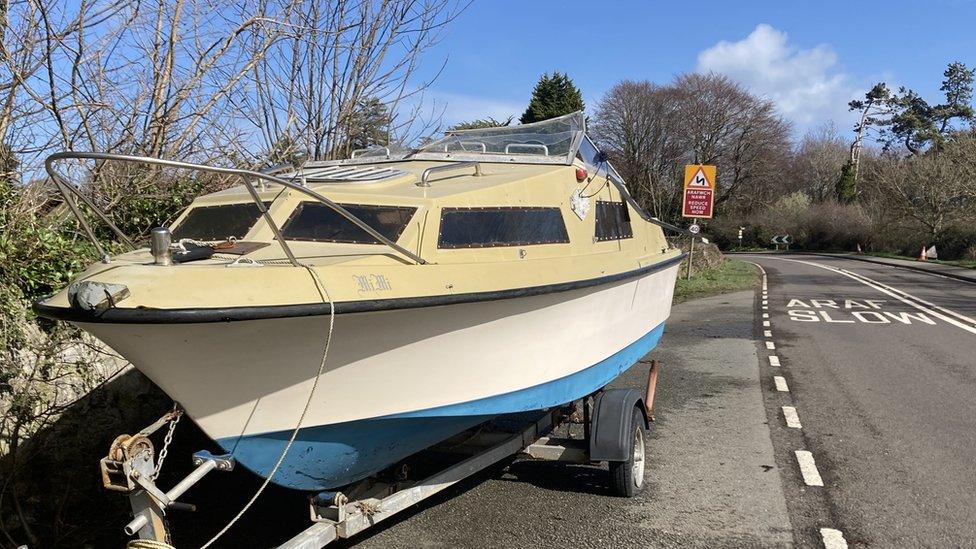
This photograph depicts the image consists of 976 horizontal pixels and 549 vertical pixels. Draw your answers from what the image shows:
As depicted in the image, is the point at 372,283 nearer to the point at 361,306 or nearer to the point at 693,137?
the point at 361,306

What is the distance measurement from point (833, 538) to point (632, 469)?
4.22 feet

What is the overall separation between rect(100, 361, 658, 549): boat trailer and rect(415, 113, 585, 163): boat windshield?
2.06 meters

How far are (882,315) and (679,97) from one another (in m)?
33.8

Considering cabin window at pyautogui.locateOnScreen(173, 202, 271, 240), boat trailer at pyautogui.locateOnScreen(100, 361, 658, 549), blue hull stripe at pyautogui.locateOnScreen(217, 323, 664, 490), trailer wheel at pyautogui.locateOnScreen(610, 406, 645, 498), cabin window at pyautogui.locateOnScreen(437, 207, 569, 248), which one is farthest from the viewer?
trailer wheel at pyautogui.locateOnScreen(610, 406, 645, 498)

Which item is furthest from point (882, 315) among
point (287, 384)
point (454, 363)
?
point (287, 384)

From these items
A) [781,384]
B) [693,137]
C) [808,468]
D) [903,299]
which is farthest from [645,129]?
[808,468]

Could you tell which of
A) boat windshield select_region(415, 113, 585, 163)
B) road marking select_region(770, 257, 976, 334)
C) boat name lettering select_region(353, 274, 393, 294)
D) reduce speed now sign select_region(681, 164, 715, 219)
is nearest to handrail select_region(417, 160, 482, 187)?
boat windshield select_region(415, 113, 585, 163)

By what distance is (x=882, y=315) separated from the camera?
1358cm

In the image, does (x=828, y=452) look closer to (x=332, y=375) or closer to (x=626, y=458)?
(x=626, y=458)

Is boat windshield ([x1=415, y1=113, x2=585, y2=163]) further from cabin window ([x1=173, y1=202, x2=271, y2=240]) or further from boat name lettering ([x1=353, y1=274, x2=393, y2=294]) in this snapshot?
boat name lettering ([x1=353, y1=274, x2=393, y2=294])

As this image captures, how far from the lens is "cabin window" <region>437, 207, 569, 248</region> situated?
3961 millimetres

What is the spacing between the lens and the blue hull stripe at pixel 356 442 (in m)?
3.29

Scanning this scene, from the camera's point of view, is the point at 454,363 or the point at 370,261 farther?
the point at 454,363

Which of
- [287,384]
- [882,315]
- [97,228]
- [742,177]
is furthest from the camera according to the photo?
[742,177]
